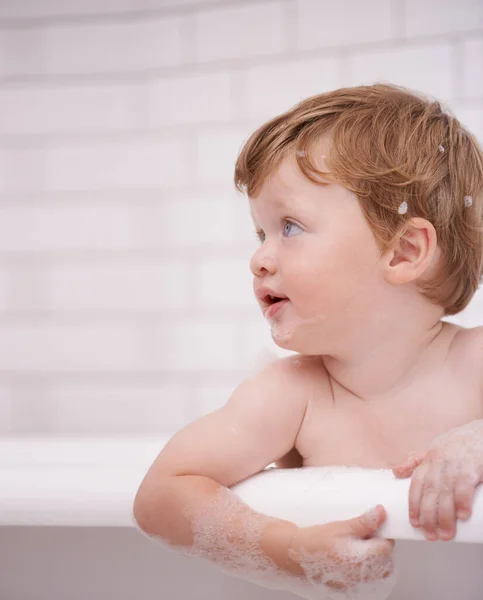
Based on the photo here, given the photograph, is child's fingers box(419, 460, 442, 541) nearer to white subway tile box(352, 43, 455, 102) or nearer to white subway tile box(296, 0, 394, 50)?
white subway tile box(352, 43, 455, 102)

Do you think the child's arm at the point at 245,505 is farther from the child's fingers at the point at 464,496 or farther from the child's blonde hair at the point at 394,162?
the child's blonde hair at the point at 394,162

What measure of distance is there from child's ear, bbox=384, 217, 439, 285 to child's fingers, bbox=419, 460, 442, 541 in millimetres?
292

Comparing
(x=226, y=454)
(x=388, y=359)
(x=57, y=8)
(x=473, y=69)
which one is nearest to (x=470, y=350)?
(x=388, y=359)

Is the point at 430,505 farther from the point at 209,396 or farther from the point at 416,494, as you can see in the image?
the point at 209,396

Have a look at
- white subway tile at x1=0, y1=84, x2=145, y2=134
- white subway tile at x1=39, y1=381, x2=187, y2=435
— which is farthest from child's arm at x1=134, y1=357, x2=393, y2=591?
white subway tile at x1=0, y1=84, x2=145, y2=134

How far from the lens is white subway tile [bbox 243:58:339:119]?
2.01 meters

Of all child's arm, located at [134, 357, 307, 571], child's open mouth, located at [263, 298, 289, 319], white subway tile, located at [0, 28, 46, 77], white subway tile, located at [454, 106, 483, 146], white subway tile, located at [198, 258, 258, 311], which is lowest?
child's arm, located at [134, 357, 307, 571]

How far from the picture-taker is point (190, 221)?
207 cm

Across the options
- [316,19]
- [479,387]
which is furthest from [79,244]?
[479,387]

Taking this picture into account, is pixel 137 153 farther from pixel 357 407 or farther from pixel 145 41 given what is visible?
pixel 357 407

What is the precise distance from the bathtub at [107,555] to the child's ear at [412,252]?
0.30 meters

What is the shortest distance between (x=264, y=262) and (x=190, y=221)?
120 centimetres

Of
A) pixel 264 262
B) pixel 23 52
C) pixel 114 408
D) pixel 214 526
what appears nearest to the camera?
pixel 214 526

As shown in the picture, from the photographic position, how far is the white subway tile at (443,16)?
1.91 metres
